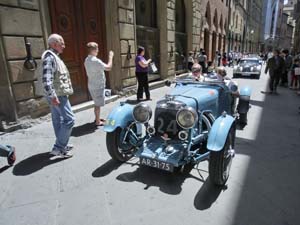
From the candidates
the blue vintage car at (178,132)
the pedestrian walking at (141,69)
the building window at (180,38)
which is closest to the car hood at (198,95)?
the blue vintage car at (178,132)

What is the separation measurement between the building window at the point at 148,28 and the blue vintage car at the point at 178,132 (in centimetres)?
634

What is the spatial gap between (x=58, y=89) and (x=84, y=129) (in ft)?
5.62

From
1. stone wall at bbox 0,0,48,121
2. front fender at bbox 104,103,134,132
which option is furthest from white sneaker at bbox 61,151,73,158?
stone wall at bbox 0,0,48,121

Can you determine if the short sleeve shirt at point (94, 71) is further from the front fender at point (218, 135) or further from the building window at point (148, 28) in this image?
the building window at point (148, 28)

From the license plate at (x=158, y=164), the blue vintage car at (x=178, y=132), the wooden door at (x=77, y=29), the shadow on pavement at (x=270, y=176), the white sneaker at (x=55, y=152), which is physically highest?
the wooden door at (x=77, y=29)

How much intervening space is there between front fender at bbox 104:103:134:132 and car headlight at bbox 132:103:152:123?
0.19m

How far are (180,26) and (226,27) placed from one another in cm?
1601

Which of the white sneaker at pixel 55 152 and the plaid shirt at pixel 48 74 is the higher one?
the plaid shirt at pixel 48 74

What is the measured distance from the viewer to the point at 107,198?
2.68m

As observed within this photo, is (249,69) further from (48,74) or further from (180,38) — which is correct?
(48,74)

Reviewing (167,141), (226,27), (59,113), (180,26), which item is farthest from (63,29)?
(226,27)

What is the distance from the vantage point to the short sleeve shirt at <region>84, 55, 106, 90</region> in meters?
4.47

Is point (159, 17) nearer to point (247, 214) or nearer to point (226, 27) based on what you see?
point (247, 214)

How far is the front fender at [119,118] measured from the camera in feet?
10.5
